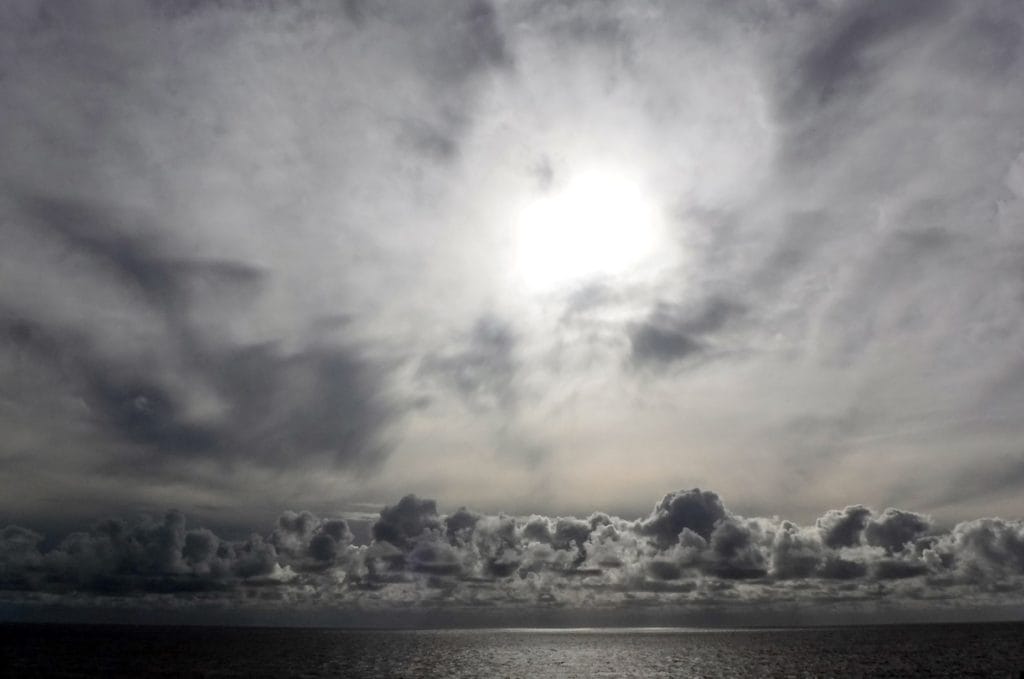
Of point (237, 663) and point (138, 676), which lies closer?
point (138, 676)

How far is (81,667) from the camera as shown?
530 feet

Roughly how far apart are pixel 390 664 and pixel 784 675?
338ft

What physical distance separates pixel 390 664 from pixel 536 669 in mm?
40894

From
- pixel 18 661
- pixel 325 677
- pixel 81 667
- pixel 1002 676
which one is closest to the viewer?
pixel 1002 676

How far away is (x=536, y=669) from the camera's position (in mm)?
183875

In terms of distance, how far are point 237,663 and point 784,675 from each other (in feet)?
463

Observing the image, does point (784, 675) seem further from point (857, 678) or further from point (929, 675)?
point (929, 675)

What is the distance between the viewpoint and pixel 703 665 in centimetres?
19088

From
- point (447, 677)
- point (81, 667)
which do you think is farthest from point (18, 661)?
point (447, 677)

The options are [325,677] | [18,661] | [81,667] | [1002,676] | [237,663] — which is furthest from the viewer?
[237,663]

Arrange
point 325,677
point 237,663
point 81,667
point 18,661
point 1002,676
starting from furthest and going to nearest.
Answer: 1. point 237,663
2. point 18,661
3. point 81,667
4. point 325,677
5. point 1002,676

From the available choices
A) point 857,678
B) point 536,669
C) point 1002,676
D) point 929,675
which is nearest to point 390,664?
point 536,669

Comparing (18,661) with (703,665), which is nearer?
(18,661)

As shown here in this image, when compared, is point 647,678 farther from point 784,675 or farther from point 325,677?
point 325,677
